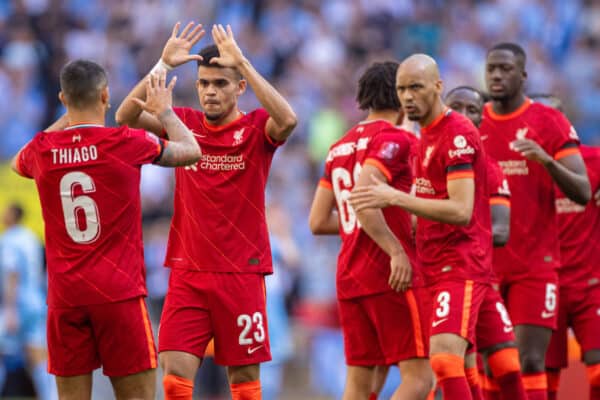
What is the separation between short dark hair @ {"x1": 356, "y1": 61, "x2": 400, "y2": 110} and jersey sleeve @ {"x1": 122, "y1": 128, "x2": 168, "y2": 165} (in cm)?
181

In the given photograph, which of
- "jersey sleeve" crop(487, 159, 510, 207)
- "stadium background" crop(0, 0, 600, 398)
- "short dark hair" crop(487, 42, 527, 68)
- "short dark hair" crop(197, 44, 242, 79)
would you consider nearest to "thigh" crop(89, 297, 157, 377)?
"short dark hair" crop(197, 44, 242, 79)

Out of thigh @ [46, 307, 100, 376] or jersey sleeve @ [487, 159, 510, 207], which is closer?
thigh @ [46, 307, 100, 376]

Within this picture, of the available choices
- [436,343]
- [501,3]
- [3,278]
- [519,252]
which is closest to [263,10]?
[501,3]

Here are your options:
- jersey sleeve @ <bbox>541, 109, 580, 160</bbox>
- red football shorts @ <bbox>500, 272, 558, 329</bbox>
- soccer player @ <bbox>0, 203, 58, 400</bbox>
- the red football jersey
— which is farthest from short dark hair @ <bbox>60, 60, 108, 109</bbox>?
soccer player @ <bbox>0, 203, 58, 400</bbox>

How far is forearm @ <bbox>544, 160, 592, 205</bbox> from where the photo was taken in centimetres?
891

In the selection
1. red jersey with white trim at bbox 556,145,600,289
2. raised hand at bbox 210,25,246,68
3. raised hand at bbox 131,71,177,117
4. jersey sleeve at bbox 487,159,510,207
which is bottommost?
red jersey with white trim at bbox 556,145,600,289

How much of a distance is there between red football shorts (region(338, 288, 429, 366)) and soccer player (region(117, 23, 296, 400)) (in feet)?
2.48

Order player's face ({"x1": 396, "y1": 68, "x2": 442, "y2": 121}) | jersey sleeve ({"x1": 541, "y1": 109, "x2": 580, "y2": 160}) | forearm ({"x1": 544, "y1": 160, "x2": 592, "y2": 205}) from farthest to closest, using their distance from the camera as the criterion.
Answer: jersey sleeve ({"x1": 541, "y1": 109, "x2": 580, "y2": 160}), forearm ({"x1": 544, "y1": 160, "x2": 592, "y2": 205}), player's face ({"x1": 396, "y1": 68, "x2": 442, "y2": 121})

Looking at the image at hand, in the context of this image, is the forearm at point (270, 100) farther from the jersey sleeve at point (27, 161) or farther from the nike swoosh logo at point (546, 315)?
the nike swoosh logo at point (546, 315)

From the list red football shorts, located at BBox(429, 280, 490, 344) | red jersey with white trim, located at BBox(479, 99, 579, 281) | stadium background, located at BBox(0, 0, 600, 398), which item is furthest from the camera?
stadium background, located at BBox(0, 0, 600, 398)

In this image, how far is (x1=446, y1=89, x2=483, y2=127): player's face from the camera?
9.27m

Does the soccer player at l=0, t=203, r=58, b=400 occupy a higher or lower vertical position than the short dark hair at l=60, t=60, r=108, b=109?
lower

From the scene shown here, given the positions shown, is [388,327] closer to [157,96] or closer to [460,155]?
[460,155]

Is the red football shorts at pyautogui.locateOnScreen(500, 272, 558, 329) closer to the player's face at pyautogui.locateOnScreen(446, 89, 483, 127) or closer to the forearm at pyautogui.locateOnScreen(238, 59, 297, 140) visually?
the player's face at pyautogui.locateOnScreen(446, 89, 483, 127)
